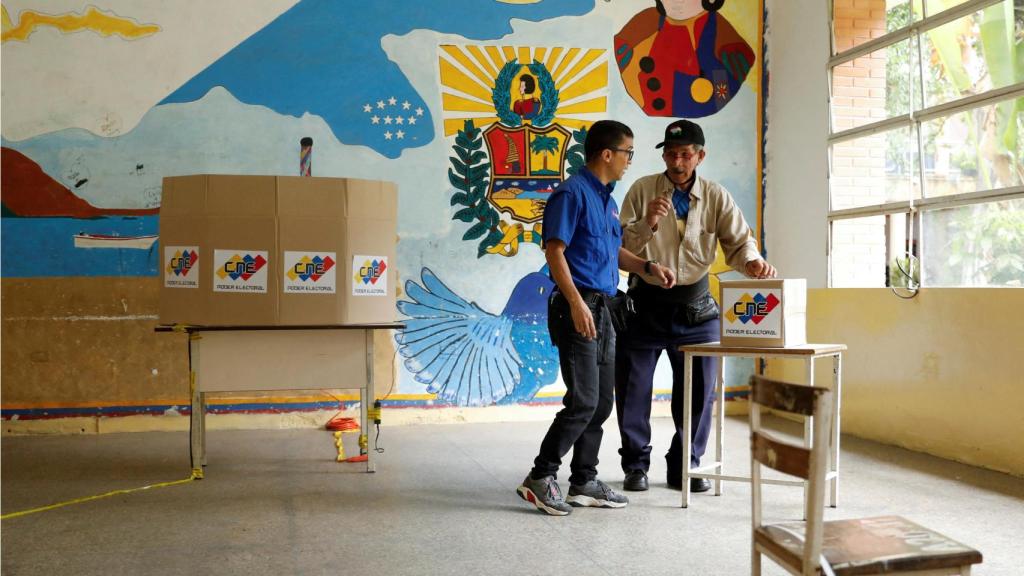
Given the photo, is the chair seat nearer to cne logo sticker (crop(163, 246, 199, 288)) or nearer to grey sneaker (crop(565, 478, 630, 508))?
grey sneaker (crop(565, 478, 630, 508))

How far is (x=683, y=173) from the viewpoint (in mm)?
3920

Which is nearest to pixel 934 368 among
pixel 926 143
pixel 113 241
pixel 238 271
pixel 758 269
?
pixel 926 143

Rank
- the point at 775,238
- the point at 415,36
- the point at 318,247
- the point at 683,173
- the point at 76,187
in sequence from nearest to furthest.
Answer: the point at 683,173, the point at 318,247, the point at 76,187, the point at 415,36, the point at 775,238

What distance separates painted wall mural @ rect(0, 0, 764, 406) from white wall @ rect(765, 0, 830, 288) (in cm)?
13

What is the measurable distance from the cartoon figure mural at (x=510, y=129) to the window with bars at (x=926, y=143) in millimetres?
1681

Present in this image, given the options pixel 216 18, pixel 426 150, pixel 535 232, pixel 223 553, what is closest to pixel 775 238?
pixel 535 232

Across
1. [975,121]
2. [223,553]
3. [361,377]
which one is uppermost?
[975,121]

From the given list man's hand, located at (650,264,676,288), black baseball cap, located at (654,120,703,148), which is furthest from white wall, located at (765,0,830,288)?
man's hand, located at (650,264,676,288)

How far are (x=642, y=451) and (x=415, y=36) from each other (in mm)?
3211

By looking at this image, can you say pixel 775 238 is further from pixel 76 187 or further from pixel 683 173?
pixel 76 187

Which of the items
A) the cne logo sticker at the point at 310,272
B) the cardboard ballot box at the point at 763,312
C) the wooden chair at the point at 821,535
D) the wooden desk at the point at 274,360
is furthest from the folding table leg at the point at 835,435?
the cne logo sticker at the point at 310,272

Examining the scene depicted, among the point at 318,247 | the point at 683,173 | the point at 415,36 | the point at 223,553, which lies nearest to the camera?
the point at 223,553

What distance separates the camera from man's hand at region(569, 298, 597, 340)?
344 centimetres

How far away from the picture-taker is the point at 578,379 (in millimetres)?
3523
